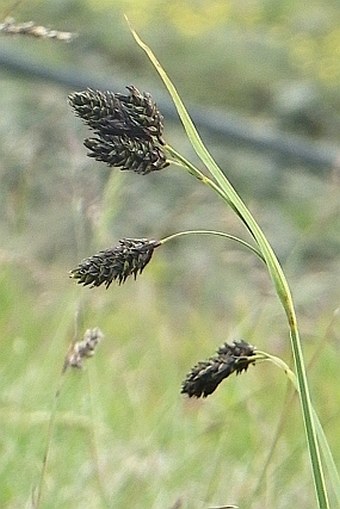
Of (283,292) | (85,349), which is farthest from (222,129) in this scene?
(283,292)

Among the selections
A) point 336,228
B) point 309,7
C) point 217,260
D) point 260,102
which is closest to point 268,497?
point 217,260

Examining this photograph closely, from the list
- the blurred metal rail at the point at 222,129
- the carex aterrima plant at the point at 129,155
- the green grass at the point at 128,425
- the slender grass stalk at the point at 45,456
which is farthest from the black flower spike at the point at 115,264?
the blurred metal rail at the point at 222,129

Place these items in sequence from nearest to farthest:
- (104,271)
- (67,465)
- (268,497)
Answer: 1. (104,271)
2. (268,497)
3. (67,465)

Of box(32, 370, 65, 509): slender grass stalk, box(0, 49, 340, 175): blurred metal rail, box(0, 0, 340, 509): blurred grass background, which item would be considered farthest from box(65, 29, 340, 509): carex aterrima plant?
box(0, 49, 340, 175): blurred metal rail

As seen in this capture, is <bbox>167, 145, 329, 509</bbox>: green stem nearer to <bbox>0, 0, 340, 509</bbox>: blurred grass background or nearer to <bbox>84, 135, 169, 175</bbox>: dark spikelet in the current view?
<bbox>84, 135, 169, 175</bbox>: dark spikelet

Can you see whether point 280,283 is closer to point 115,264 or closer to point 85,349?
point 115,264

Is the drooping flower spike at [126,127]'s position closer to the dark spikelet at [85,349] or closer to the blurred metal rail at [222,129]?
the dark spikelet at [85,349]

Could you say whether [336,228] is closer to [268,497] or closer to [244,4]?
[244,4]
